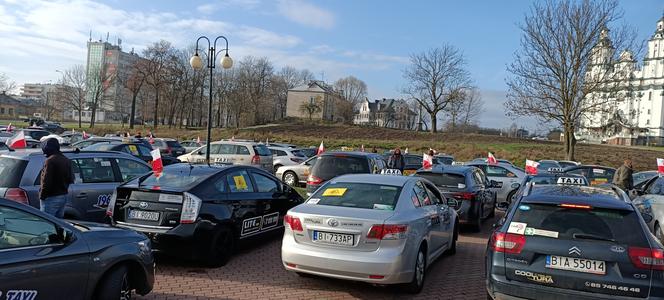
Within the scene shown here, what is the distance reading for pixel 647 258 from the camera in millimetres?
4727

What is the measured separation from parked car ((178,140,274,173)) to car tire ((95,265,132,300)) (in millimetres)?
14302

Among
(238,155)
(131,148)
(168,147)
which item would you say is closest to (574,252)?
(131,148)

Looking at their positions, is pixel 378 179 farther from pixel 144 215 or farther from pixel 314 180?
pixel 314 180

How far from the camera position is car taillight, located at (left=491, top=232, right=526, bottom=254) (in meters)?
5.13

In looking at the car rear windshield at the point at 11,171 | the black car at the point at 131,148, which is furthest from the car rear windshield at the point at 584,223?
the black car at the point at 131,148

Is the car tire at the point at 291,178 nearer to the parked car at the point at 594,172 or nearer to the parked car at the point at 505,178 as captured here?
the parked car at the point at 505,178

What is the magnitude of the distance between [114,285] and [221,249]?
258cm

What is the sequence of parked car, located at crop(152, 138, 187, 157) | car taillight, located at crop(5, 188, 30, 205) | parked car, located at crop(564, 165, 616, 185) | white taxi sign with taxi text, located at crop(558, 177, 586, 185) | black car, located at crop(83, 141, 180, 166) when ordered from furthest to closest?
parked car, located at crop(152, 138, 187, 157) < parked car, located at crop(564, 165, 616, 185) < black car, located at crop(83, 141, 180, 166) < white taxi sign with taxi text, located at crop(558, 177, 586, 185) < car taillight, located at crop(5, 188, 30, 205)

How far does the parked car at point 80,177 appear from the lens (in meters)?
7.20

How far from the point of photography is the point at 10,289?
12.5 feet

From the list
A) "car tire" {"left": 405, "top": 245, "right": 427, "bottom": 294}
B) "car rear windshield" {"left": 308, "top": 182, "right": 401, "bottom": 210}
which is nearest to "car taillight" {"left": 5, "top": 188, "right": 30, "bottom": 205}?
"car rear windshield" {"left": 308, "top": 182, "right": 401, "bottom": 210}

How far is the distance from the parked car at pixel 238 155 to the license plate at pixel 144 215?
12283mm

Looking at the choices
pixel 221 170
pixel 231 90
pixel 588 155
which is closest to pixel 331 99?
pixel 231 90

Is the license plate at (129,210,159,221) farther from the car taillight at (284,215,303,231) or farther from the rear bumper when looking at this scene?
the rear bumper
